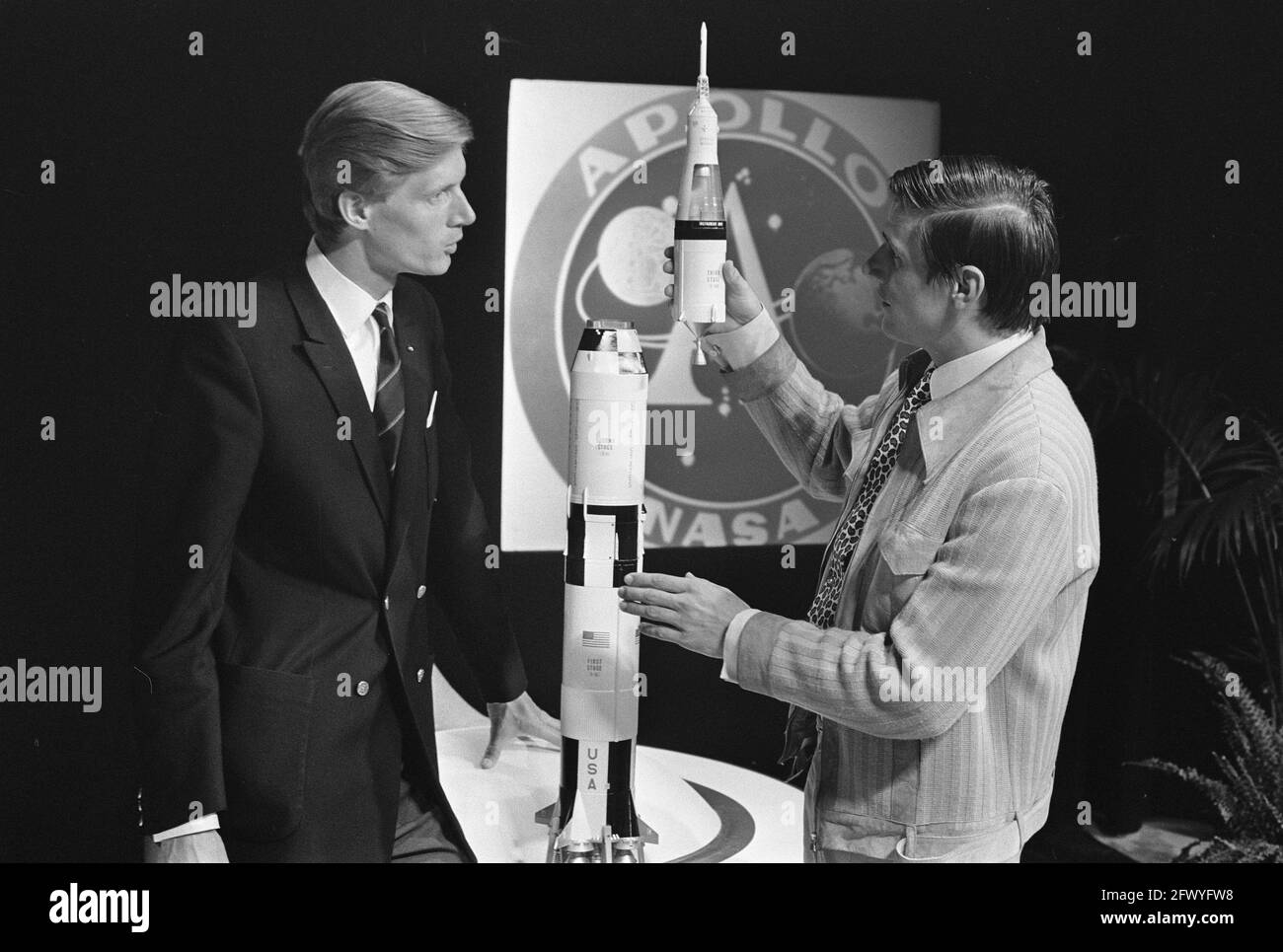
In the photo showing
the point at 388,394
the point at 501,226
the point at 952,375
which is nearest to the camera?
the point at 952,375

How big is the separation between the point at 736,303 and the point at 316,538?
43.1 inches

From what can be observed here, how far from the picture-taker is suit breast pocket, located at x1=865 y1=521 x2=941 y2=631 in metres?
2.36

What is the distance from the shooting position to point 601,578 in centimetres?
283

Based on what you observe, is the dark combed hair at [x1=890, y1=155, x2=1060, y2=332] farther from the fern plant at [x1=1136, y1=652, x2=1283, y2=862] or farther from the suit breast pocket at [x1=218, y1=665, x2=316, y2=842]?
the suit breast pocket at [x1=218, y1=665, x2=316, y2=842]

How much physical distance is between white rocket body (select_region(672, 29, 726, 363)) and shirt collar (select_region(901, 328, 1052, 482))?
627 mm

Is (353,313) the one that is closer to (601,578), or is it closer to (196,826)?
(601,578)

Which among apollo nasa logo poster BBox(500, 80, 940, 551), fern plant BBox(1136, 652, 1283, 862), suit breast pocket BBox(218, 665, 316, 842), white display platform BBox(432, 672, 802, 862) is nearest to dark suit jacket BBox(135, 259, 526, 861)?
suit breast pocket BBox(218, 665, 316, 842)

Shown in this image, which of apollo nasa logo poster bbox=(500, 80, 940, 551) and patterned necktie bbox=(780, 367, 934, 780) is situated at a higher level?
apollo nasa logo poster bbox=(500, 80, 940, 551)

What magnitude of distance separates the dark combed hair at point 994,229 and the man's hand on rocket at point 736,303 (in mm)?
534

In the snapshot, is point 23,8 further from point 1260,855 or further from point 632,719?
point 1260,855

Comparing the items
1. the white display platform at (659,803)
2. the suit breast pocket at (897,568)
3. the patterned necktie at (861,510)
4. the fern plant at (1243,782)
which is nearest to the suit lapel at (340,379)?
the white display platform at (659,803)

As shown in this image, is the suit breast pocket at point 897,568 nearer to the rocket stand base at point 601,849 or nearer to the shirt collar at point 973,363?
the shirt collar at point 973,363

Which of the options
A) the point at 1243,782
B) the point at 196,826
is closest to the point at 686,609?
the point at 196,826
